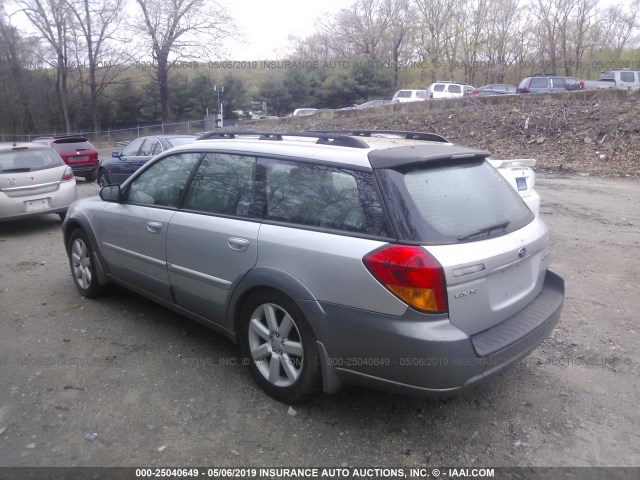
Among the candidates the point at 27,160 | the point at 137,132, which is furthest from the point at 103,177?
the point at 137,132

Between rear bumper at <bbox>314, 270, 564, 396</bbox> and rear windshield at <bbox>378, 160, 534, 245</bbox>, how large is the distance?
0.48 metres

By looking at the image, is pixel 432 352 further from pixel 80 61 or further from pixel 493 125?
pixel 80 61

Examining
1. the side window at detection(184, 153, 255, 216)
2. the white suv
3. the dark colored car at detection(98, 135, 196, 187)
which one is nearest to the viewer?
the side window at detection(184, 153, 255, 216)

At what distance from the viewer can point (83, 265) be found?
5230mm

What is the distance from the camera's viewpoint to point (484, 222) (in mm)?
3109

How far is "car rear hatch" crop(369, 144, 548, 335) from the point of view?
2748mm

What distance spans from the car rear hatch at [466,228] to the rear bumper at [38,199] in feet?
24.8

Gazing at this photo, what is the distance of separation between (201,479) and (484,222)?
2.14 meters

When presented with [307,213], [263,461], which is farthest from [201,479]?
[307,213]

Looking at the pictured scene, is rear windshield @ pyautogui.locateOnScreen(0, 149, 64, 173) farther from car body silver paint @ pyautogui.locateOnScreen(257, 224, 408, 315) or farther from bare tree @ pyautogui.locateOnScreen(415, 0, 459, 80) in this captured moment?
bare tree @ pyautogui.locateOnScreen(415, 0, 459, 80)

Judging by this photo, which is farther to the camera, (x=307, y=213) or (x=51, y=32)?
(x=51, y=32)

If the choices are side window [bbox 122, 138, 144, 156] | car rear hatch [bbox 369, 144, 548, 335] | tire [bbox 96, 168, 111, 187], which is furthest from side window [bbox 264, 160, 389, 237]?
tire [bbox 96, 168, 111, 187]

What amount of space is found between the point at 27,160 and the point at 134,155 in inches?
165

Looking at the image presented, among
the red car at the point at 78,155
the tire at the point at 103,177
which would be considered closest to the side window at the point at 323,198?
Answer: the tire at the point at 103,177
